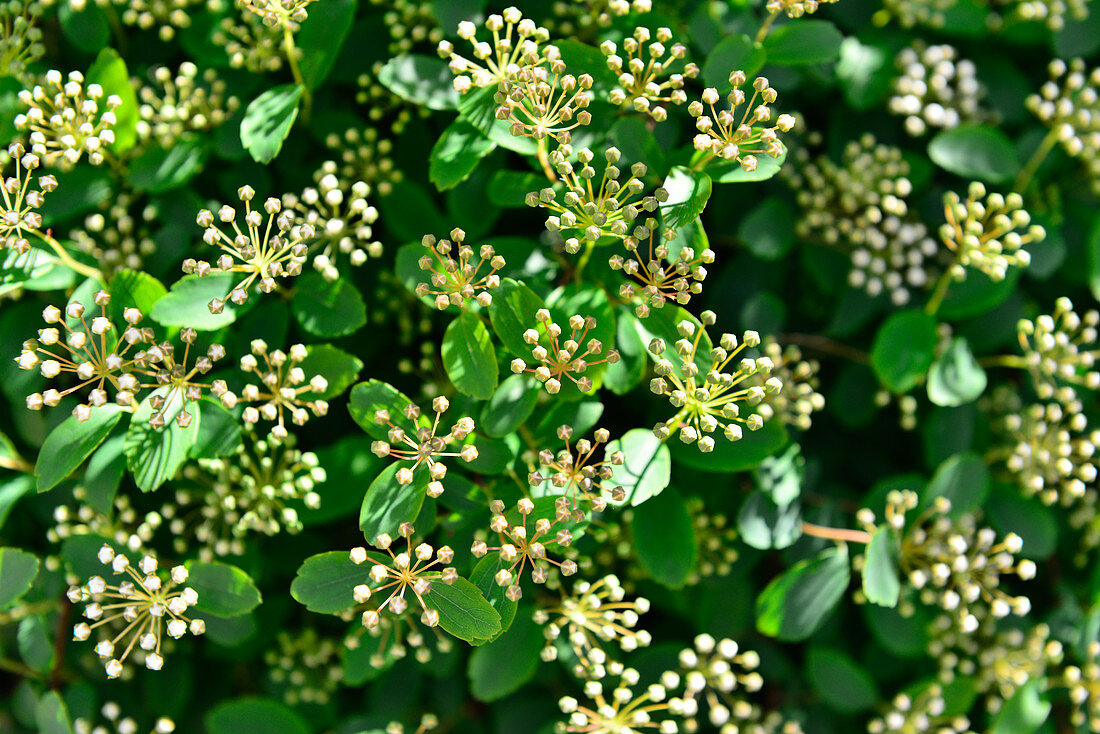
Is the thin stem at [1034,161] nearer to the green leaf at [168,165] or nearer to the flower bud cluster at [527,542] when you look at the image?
the flower bud cluster at [527,542]

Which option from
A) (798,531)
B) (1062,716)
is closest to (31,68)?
(798,531)

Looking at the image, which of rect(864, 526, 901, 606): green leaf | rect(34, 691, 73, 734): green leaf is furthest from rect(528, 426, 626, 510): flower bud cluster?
rect(34, 691, 73, 734): green leaf

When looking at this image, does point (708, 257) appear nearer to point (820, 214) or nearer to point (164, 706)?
point (820, 214)

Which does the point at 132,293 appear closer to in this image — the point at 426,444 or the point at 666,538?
the point at 426,444

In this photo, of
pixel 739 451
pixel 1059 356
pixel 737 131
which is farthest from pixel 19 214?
pixel 1059 356

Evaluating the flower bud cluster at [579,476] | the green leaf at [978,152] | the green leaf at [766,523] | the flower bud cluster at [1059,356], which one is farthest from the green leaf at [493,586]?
the green leaf at [978,152]

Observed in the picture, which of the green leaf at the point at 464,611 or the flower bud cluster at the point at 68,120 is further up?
the flower bud cluster at the point at 68,120
